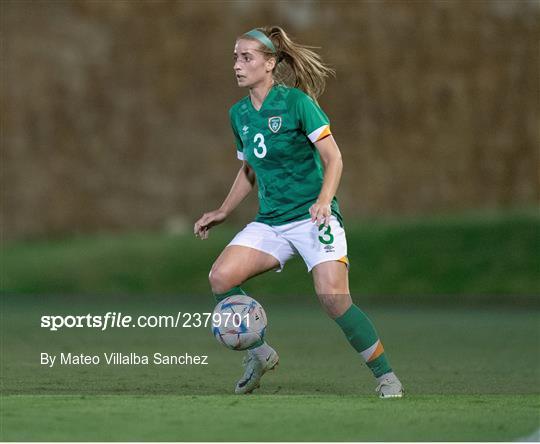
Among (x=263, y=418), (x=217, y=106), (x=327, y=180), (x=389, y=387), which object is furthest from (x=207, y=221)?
(x=217, y=106)

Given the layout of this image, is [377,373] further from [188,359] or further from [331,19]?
[331,19]

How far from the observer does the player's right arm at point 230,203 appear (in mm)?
6016

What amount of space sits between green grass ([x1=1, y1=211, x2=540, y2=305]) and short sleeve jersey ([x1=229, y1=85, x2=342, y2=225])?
24.3ft

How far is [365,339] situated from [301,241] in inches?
23.3

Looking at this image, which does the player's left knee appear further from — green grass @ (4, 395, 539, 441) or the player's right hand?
the player's right hand

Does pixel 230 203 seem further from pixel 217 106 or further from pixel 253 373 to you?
pixel 217 106

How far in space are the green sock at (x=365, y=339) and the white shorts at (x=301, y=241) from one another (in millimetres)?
278

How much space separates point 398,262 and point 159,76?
16.5 feet

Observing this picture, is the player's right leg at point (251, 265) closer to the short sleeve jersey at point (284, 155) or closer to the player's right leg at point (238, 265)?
the player's right leg at point (238, 265)

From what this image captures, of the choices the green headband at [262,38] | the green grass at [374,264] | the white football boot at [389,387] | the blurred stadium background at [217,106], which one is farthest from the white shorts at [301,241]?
the blurred stadium background at [217,106]

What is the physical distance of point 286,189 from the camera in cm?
582

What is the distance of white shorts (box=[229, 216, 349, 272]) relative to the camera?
5.67 m

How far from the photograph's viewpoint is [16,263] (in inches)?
615

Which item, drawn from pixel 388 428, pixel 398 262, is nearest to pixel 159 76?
pixel 398 262
